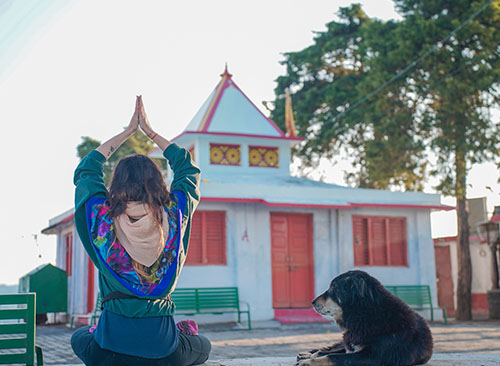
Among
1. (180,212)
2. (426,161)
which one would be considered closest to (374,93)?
(426,161)

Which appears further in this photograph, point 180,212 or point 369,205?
point 369,205

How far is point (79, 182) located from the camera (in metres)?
3.32

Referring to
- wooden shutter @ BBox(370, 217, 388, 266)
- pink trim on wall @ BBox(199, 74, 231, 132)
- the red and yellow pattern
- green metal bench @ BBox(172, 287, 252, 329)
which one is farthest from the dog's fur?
pink trim on wall @ BBox(199, 74, 231, 132)

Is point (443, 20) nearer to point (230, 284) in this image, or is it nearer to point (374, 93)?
point (374, 93)

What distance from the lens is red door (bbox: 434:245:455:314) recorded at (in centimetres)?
2215

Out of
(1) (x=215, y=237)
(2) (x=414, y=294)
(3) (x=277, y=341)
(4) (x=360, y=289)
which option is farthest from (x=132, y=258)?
(2) (x=414, y=294)

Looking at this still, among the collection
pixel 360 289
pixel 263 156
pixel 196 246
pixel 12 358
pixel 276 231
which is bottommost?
pixel 12 358

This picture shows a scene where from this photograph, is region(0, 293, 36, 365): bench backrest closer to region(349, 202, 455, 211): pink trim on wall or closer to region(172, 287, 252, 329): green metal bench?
region(172, 287, 252, 329): green metal bench

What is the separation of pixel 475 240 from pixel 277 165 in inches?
346

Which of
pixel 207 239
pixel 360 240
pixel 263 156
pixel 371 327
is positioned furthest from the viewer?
pixel 263 156

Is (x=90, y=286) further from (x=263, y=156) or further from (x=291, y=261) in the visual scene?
(x=263, y=156)

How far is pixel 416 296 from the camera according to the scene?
16.1 metres

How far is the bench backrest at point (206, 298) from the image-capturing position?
545 inches

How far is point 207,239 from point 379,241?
473cm
